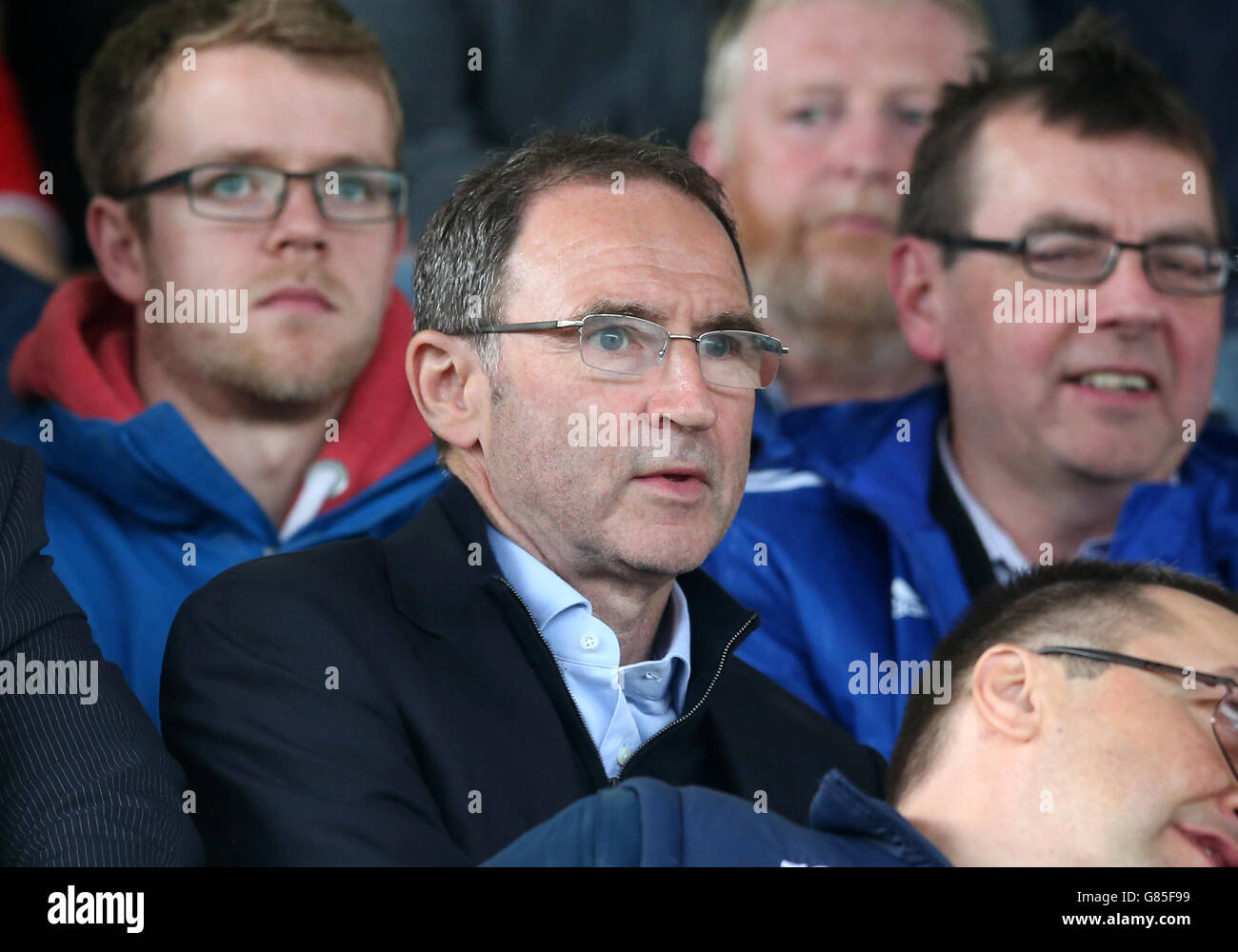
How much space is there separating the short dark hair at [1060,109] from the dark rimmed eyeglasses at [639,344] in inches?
41.1

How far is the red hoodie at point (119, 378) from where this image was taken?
2533 millimetres

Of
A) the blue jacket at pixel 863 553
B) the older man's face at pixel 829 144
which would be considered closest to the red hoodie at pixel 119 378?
the blue jacket at pixel 863 553

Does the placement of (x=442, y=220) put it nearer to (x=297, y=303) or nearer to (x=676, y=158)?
(x=676, y=158)

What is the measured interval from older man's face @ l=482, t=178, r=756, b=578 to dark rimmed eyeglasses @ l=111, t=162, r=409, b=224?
0.65m

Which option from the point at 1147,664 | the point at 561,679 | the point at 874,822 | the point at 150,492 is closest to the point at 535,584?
the point at 561,679

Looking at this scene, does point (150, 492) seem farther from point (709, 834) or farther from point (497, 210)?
point (709, 834)

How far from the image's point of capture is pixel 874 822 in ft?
5.27

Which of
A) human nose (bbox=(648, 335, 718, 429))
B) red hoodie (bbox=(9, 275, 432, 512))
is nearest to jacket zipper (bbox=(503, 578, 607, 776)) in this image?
human nose (bbox=(648, 335, 718, 429))

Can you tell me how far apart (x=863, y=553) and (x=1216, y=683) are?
0.99 metres

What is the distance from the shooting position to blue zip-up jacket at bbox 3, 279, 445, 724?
2.29 metres

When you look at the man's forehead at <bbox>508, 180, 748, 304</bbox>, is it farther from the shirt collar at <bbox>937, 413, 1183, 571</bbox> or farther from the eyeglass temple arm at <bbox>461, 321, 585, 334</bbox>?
the shirt collar at <bbox>937, 413, 1183, 571</bbox>

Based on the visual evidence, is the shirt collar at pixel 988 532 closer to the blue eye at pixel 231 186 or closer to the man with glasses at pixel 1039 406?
the man with glasses at pixel 1039 406
